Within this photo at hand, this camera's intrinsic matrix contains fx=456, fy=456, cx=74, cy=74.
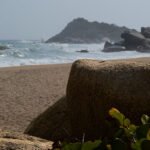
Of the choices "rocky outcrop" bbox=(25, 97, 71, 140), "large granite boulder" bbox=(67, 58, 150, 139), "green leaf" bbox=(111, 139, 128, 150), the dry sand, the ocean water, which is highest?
"green leaf" bbox=(111, 139, 128, 150)

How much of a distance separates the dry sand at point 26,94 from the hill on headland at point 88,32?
68668 mm

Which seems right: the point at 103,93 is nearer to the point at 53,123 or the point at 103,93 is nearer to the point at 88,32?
the point at 53,123

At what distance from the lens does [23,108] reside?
7.14 m

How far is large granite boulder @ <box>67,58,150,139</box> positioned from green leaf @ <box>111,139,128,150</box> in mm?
1993

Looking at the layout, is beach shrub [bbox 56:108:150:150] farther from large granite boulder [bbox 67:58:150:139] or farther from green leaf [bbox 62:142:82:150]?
large granite boulder [bbox 67:58:150:139]

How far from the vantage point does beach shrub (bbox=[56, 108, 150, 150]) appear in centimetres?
82

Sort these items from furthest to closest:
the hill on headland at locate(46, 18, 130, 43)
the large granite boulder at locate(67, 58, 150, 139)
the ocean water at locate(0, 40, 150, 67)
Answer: the hill on headland at locate(46, 18, 130, 43) → the ocean water at locate(0, 40, 150, 67) → the large granite boulder at locate(67, 58, 150, 139)

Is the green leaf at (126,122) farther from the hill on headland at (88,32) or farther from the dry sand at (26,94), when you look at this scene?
the hill on headland at (88,32)

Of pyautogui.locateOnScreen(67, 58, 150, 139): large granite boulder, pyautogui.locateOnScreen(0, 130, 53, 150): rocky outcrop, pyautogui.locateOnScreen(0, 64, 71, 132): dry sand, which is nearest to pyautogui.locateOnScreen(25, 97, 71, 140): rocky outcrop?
pyautogui.locateOnScreen(67, 58, 150, 139): large granite boulder

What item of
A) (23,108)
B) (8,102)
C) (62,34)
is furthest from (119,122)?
(62,34)

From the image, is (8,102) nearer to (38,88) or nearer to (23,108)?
(23,108)

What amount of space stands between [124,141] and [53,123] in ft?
10.4

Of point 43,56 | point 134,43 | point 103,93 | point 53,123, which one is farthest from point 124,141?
point 134,43

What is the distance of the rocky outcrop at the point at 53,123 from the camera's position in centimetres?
387
